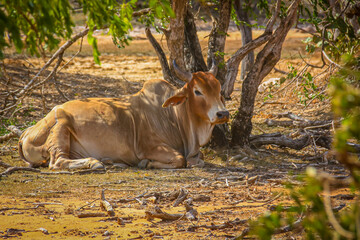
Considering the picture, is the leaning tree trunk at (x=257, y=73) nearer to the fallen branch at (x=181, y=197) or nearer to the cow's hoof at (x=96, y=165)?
the cow's hoof at (x=96, y=165)

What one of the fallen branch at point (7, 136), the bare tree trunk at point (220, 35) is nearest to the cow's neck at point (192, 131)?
the bare tree trunk at point (220, 35)

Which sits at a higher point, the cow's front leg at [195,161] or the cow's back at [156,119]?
the cow's back at [156,119]

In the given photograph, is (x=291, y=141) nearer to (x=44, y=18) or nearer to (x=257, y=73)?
(x=257, y=73)

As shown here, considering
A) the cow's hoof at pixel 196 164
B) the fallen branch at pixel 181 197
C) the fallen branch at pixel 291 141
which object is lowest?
the fallen branch at pixel 291 141

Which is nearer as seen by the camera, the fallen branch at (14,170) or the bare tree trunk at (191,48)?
the fallen branch at (14,170)

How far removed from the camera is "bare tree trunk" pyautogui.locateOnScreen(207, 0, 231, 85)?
6961 millimetres

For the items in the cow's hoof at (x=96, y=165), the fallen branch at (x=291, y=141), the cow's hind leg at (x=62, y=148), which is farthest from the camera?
the fallen branch at (x=291, y=141)

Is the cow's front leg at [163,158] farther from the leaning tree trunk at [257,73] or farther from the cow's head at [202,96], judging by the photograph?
the leaning tree trunk at [257,73]

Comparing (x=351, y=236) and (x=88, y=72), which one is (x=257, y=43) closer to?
(x=351, y=236)

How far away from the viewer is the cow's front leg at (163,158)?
6324 mm

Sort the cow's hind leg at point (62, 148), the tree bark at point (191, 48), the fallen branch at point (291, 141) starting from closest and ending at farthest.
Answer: the cow's hind leg at point (62, 148) → the fallen branch at point (291, 141) → the tree bark at point (191, 48)

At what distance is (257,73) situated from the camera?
6.79m

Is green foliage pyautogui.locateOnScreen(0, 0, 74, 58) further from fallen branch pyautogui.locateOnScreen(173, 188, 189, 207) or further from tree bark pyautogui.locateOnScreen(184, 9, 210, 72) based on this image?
tree bark pyautogui.locateOnScreen(184, 9, 210, 72)

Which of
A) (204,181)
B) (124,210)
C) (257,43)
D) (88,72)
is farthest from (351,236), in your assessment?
(88,72)
